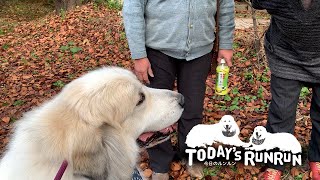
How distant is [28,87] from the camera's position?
6258 millimetres

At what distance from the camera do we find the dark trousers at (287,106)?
2916mm

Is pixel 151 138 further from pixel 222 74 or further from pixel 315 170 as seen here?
pixel 315 170

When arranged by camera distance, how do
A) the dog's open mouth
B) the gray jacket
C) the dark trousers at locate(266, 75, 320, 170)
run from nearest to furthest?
the dog's open mouth → the gray jacket → the dark trousers at locate(266, 75, 320, 170)

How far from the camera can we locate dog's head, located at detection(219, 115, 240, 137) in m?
3.12

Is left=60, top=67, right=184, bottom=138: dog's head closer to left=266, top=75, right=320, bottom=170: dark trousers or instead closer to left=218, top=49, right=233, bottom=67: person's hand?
left=218, top=49, right=233, bottom=67: person's hand

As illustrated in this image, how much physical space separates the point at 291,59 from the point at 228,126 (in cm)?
73

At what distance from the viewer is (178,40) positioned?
2777 millimetres

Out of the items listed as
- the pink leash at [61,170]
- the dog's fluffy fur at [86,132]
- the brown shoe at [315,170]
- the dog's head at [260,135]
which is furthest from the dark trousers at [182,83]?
the pink leash at [61,170]

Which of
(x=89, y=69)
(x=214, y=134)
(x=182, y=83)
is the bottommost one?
(x=89, y=69)

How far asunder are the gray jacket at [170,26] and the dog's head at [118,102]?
0.46 m

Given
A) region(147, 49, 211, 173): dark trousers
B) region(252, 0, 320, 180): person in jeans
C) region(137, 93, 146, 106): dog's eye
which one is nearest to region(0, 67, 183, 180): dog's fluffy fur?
region(137, 93, 146, 106): dog's eye

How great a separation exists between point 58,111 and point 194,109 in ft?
4.76

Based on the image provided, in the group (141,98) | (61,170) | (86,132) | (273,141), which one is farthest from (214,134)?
(61,170)

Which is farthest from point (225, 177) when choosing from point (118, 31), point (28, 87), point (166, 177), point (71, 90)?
point (118, 31)
